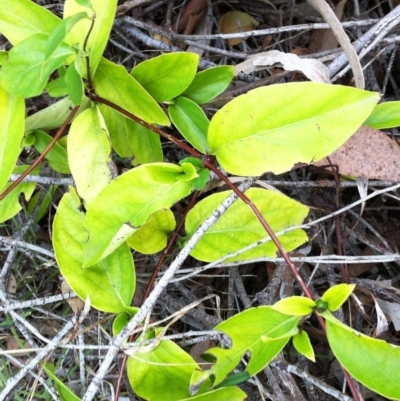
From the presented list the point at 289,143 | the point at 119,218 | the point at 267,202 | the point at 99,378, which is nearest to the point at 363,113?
the point at 289,143

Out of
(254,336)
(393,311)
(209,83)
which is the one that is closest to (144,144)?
(209,83)

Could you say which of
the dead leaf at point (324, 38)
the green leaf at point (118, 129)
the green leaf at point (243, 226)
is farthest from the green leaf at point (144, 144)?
the dead leaf at point (324, 38)

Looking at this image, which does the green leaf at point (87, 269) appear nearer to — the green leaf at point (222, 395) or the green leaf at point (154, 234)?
the green leaf at point (154, 234)

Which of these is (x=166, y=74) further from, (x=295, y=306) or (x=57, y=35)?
(x=295, y=306)

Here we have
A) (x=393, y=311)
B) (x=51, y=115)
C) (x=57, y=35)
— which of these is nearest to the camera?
(x=57, y=35)

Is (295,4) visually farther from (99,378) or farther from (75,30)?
(99,378)
